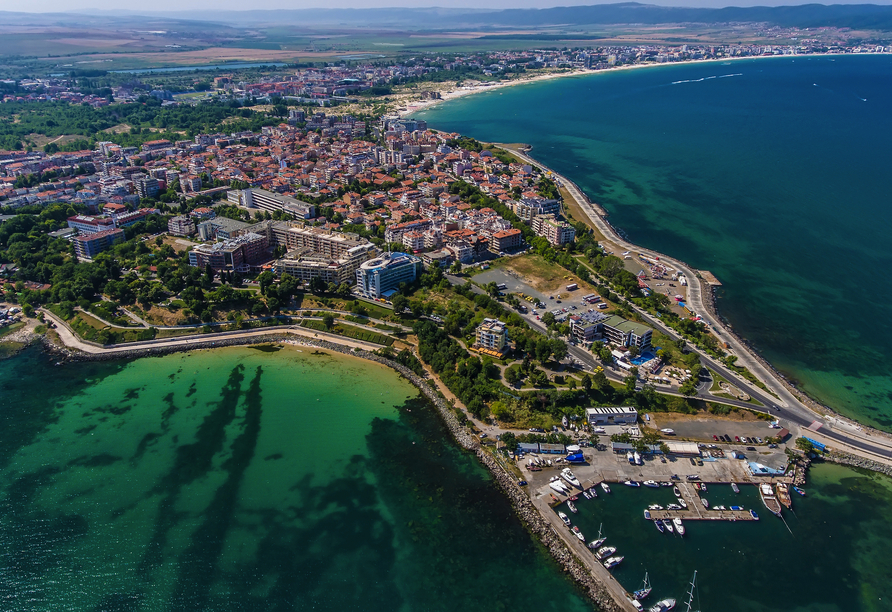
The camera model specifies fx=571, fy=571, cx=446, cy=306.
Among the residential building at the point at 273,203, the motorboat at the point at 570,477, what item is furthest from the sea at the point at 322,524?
the residential building at the point at 273,203

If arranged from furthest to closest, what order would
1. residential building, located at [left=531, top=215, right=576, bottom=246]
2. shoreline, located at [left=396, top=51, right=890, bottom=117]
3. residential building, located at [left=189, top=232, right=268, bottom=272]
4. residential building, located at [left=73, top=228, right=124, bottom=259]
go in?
shoreline, located at [left=396, top=51, right=890, bottom=117], residential building, located at [left=531, top=215, right=576, bottom=246], residential building, located at [left=73, top=228, right=124, bottom=259], residential building, located at [left=189, top=232, right=268, bottom=272]

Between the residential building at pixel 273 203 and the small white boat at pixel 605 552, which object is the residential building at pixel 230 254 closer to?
the residential building at pixel 273 203

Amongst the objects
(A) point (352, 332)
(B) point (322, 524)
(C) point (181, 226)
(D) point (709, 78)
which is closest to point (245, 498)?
(B) point (322, 524)

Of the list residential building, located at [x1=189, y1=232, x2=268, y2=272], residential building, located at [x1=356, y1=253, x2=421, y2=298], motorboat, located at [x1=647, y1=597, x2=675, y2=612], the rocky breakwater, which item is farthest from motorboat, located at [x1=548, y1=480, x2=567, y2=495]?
residential building, located at [x1=189, y1=232, x2=268, y2=272]

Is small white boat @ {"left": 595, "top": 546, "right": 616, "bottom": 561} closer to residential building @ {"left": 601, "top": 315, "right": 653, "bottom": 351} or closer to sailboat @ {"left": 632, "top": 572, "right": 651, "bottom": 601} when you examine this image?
sailboat @ {"left": 632, "top": 572, "right": 651, "bottom": 601}

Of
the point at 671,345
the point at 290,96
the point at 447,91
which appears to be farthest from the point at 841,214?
the point at 290,96

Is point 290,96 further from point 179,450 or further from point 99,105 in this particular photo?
point 179,450
